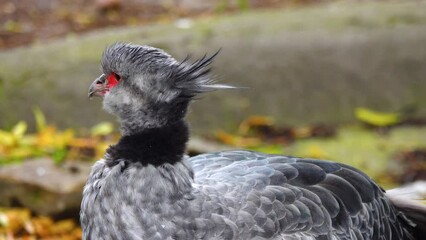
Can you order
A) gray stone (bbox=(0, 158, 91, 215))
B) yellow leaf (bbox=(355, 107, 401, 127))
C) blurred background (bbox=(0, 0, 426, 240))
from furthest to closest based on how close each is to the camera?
yellow leaf (bbox=(355, 107, 401, 127)), blurred background (bbox=(0, 0, 426, 240)), gray stone (bbox=(0, 158, 91, 215))

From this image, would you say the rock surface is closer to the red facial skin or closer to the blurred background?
the blurred background

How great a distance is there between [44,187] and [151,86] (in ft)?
6.38

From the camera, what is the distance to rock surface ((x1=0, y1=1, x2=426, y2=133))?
5.54 meters

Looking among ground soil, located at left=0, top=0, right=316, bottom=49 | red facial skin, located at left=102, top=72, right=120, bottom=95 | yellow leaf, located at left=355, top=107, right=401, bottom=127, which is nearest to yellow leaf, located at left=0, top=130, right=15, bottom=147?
ground soil, located at left=0, top=0, right=316, bottom=49

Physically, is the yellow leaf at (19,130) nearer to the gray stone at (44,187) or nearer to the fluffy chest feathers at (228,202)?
the gray stone at (44,187)

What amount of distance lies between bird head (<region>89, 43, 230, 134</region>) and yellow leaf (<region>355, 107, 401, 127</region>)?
126 inches

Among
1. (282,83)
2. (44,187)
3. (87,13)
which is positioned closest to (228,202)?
(44,187)

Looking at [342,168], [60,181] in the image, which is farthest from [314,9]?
[342,168]

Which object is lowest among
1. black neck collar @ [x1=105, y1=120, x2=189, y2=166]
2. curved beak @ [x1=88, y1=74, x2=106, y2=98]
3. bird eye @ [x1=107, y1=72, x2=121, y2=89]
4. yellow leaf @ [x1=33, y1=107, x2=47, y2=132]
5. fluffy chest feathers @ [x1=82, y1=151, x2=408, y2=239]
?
yellow leaf @ [x1=33, y1=107, x2=47, y2=132]

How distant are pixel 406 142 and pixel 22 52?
252 cm

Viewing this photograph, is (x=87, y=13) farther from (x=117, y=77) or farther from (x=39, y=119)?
(x=117, y=77)

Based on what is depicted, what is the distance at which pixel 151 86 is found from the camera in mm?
2430

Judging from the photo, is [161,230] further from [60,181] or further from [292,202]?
[60,181]

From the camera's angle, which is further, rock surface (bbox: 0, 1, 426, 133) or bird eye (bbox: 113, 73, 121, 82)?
rock surface (bbox: 0, 1, 426, 133)
